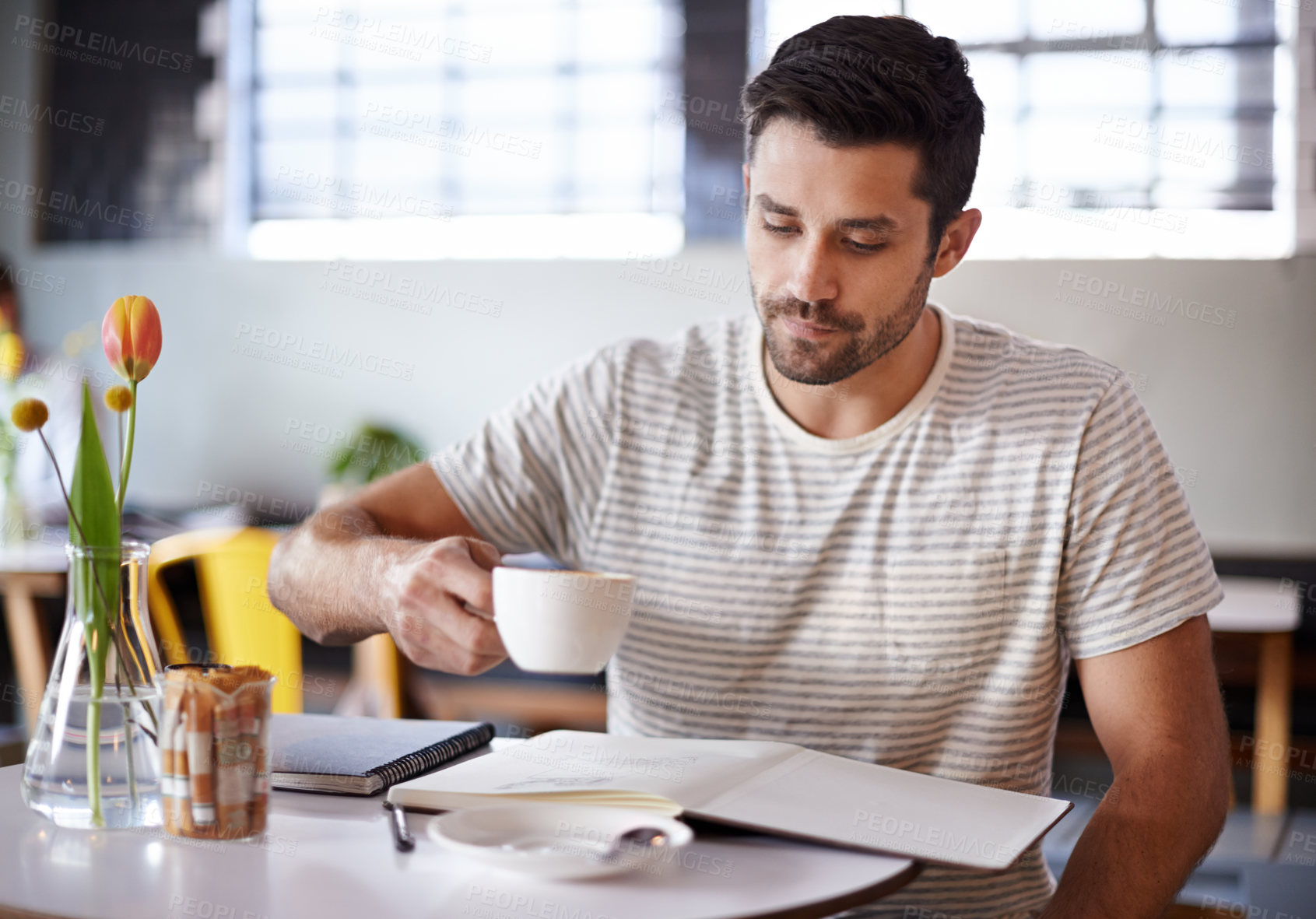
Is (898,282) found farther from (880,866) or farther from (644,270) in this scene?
(644,270)

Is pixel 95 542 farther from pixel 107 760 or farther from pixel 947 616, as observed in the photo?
pixel 947 616

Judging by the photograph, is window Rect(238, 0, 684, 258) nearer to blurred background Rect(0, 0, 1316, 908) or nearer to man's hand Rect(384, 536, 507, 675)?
blurred background Rect(0, 0, 1316, 908)

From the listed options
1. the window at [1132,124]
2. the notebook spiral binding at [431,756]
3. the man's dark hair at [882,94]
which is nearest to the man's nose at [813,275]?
the man's dark hair at [882,94]

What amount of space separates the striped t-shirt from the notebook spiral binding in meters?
0.24

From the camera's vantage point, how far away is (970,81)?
1324mm

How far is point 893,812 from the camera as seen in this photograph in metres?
0.86

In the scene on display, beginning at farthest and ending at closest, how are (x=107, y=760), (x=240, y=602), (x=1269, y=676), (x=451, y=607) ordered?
(x=1269, y=676) → (x=240, y=602) → (x=451, y=607) → (x=107, y=760)

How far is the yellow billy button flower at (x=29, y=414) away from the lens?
0.82 m

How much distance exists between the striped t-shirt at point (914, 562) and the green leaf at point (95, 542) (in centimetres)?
61

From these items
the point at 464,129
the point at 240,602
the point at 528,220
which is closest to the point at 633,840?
the point at 240,602

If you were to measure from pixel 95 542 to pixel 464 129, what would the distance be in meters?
3.87

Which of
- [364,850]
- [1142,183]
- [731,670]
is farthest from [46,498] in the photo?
[1142,183]

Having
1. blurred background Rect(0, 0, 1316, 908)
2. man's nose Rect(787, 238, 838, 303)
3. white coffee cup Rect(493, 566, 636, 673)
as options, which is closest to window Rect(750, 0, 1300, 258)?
blurred background Rect(0, 0, 1316, 908)

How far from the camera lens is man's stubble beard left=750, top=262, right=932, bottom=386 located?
1.26 metres
